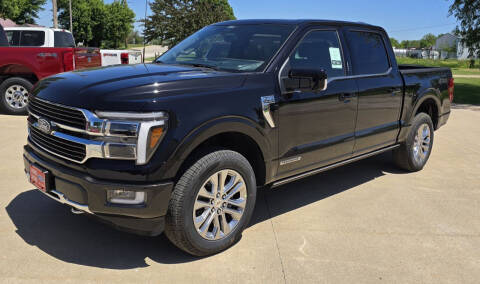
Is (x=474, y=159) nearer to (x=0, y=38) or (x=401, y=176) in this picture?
(x=401, y=176)

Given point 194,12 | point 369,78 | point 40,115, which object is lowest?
point 40,115

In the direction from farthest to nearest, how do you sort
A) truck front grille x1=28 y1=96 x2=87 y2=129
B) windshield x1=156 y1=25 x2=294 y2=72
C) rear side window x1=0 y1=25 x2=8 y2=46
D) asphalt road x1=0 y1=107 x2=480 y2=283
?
rear side window x1=0 y1=25 x2=8 y2=46 < windshield x1=156 y1=25 x2=294 y2=72 < asphalt road x1=0 y1=107 x2=480 y2=283 < truck front grille x1=28 y1=96 x2=87 y2=129

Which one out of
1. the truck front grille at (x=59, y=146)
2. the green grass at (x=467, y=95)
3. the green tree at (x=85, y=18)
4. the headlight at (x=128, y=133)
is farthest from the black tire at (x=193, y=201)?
the green tree at (x=85, y=18)

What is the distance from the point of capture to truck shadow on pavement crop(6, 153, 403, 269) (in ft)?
10.9

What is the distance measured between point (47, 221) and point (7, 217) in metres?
0.40

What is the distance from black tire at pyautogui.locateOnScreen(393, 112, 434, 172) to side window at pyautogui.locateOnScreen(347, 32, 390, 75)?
3.18 feet

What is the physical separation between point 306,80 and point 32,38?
905 centimetres

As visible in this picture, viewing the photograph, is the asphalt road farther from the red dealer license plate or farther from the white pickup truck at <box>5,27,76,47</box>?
the white pickup truck at <box>5,27,76,47</box>

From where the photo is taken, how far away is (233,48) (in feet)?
13.6

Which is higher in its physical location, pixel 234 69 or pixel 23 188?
pixel 234 69

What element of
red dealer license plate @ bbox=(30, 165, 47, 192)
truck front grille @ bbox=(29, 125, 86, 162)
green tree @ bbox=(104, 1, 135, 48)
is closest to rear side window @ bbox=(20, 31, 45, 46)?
truck front grille @ bbox=(29, 125, 86, 162)

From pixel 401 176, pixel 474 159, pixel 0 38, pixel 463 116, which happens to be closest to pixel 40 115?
pixel 401 176

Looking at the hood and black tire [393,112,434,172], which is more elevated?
the hood

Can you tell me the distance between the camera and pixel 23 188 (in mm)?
4699
